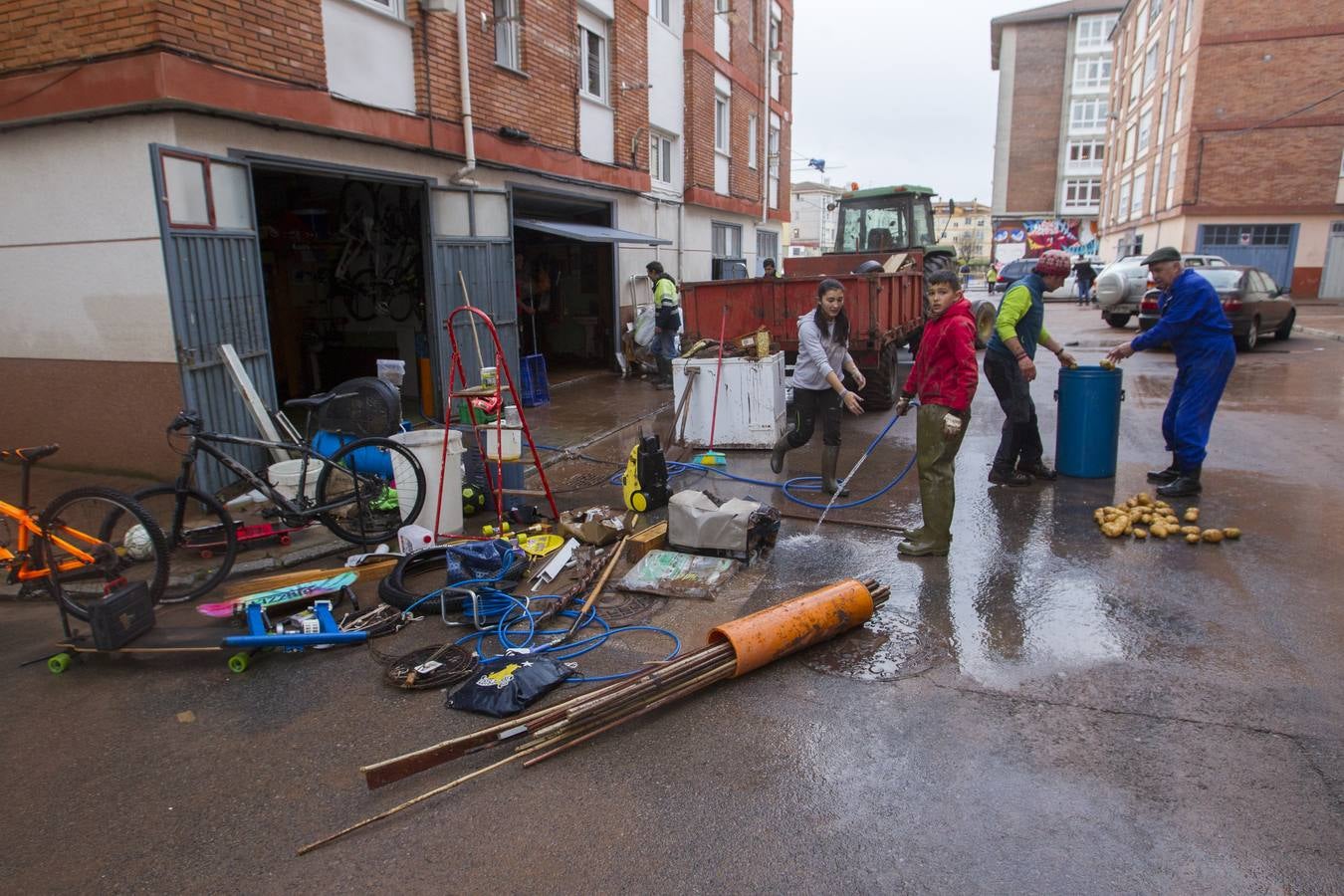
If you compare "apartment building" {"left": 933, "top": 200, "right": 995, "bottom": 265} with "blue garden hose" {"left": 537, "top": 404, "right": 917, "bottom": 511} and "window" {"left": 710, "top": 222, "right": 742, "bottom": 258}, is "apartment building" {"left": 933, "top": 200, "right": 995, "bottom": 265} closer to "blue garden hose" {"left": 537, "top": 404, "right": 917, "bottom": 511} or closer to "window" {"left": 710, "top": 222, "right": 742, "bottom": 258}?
"window" {"left": 710, "top": 222, "right": 742, "bottom": 258}

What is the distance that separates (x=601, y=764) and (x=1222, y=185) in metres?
36.9

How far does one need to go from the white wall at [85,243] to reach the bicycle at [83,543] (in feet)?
7.50

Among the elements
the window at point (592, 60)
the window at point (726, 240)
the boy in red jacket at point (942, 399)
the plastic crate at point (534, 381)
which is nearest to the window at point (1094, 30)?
the window at point (726, 240)

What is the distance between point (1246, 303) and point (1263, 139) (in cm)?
2015

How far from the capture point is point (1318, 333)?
18.9 metres

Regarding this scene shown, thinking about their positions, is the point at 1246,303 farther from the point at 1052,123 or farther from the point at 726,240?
the point at 1052,123

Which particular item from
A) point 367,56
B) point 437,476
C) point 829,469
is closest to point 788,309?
point 829,469

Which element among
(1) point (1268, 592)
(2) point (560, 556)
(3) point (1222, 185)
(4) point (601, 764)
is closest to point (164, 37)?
(2) point (560, 556)

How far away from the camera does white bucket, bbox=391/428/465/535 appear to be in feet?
20.3

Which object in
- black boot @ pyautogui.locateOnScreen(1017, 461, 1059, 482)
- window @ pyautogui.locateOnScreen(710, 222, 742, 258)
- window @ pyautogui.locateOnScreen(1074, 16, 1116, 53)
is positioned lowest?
black boot @ pyautogui.locateOnScreen(1017, 461, 1059, 482)

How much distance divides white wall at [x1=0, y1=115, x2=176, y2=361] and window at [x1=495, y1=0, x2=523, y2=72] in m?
5.63

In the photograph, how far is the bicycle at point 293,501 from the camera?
521cm

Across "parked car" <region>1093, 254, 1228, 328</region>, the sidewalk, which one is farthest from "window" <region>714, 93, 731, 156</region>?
the sidewalk

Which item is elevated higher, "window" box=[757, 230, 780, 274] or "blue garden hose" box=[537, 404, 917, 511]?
"window" box=[757, 230, 780, 274]
